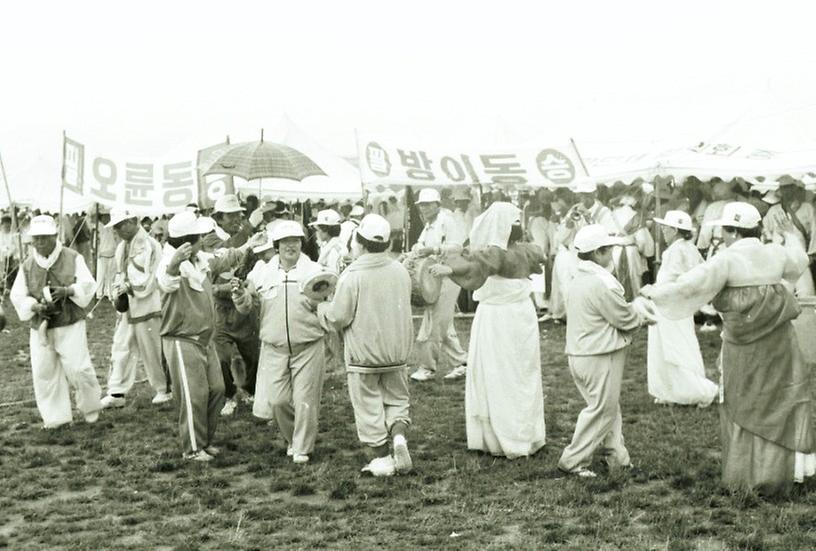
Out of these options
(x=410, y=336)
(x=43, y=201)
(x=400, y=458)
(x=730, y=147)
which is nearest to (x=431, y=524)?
(x=400, y=458)

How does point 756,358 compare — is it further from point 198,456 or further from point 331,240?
point 331,240

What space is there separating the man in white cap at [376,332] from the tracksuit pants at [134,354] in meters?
3.64

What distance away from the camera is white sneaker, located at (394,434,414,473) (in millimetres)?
7188

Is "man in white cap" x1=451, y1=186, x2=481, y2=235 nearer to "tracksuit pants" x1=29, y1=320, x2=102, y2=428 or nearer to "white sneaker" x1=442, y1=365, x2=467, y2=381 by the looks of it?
"white sneaker" x1=442, y1=365, x2=467, y2=381

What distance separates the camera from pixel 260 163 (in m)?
11.2

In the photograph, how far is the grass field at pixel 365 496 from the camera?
582 centimetres

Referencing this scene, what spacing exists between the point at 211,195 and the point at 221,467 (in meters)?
8.97

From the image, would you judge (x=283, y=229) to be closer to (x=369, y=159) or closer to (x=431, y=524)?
(x=431, y=524)

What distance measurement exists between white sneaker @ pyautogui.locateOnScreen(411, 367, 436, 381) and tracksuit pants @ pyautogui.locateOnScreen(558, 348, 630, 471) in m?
4.37

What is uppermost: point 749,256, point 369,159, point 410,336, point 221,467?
point 369,159

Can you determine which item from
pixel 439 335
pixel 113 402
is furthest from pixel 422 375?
pixel 113 402

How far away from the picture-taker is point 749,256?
20.9ft

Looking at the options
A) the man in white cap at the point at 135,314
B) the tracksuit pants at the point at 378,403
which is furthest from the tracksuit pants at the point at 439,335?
A: the tracksuit pants at the point at 378,403

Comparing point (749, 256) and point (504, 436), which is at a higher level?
point (749, 256)
